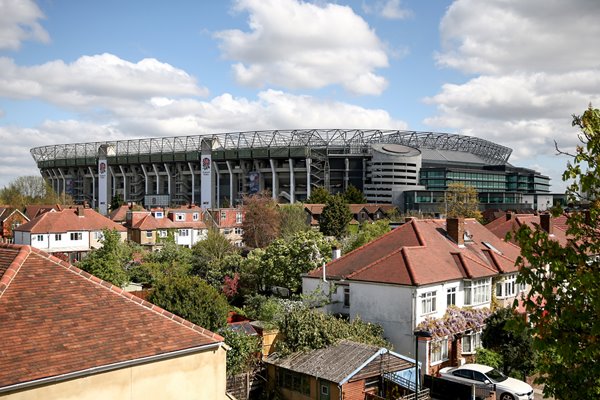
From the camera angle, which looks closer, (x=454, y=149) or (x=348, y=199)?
(x=348, y=199)

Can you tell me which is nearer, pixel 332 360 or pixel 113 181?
pixel 332 360

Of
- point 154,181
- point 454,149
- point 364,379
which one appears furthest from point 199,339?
point 454,149

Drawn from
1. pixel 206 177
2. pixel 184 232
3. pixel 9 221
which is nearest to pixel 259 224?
pixel 184 232

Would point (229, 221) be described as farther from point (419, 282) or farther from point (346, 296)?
point (419, 282)

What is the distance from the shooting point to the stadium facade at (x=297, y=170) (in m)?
130

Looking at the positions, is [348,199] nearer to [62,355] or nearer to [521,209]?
[521,209]

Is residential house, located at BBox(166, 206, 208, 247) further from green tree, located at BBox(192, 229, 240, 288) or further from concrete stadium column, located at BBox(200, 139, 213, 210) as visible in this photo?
concrete stadium column, located at BBox(200, 139, 213, 210)

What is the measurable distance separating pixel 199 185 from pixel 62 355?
138341mm

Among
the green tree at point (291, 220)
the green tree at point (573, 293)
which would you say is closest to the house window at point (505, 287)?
the green tree at point (573, 293)

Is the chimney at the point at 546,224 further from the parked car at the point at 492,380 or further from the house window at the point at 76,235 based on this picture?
the house window at the point at 76,235

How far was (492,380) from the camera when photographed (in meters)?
22.2

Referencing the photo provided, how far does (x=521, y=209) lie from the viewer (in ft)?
381

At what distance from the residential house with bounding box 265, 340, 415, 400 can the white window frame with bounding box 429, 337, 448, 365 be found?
2834 millimetres

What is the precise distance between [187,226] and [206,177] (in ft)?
226
